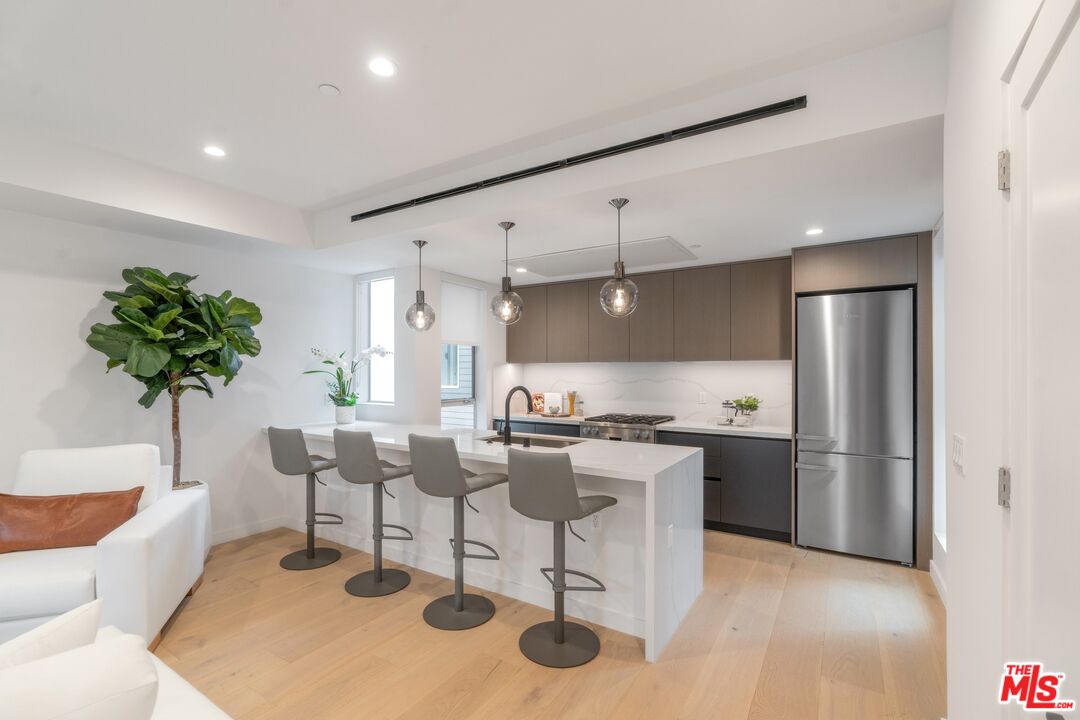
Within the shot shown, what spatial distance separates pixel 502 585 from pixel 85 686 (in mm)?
2512

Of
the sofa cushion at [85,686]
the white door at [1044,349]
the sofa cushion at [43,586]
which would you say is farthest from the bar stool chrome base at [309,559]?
the white door at [1044,349]

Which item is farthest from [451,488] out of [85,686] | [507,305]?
[85,686]

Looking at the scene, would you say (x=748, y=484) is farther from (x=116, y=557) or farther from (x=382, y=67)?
(x=116, y=557)

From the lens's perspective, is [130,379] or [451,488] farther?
[130,379]

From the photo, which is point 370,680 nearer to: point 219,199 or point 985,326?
point 985,326

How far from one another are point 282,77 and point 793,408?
13.1ft

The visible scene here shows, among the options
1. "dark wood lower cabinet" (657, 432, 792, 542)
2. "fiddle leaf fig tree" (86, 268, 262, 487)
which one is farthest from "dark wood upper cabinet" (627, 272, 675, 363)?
"fiddle leaf fig tree" (86, 268, 262, 487)

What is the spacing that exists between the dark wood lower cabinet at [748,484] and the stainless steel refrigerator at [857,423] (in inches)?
5.2

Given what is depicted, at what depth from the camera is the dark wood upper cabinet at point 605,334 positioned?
17.3ft

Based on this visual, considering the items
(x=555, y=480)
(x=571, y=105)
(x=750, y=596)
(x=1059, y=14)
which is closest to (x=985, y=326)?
(x=1059, y=14)

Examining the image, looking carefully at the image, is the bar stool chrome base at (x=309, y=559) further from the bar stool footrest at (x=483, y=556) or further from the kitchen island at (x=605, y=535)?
the bar stool footrest at (x=483, y=556)

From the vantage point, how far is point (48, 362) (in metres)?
3.28

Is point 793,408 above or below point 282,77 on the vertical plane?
below

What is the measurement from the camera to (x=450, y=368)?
5637mm
